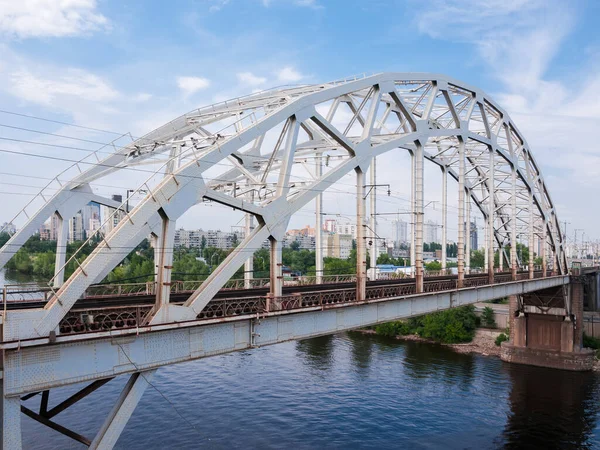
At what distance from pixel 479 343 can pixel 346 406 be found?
89.6 feet

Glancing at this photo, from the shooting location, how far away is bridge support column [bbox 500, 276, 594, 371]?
47.8 m

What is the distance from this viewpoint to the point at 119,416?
12.6 meters

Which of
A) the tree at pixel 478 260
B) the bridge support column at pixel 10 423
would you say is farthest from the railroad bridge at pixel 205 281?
the tree at pixel 478 260

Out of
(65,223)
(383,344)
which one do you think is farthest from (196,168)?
(383,344)

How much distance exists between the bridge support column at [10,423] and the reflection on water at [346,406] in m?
15.5

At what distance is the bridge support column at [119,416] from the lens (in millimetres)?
12375

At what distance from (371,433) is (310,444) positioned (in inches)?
150

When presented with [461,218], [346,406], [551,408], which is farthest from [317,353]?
[461,218]

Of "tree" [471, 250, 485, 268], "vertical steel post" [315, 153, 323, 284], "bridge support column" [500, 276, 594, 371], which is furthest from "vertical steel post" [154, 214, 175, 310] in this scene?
"tree" [471, 250, 485, 268]

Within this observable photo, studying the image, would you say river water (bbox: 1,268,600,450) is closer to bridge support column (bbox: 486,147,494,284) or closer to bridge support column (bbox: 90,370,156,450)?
bridge support column (bbox: 486,147,494,284)

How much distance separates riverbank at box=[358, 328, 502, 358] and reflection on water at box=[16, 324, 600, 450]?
506 centimetres

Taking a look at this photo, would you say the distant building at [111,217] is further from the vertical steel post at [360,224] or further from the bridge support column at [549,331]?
the bridge support column at [549,331]

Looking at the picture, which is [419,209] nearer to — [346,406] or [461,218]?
[461,218]

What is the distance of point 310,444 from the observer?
2628 centimetres
